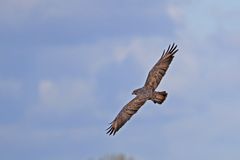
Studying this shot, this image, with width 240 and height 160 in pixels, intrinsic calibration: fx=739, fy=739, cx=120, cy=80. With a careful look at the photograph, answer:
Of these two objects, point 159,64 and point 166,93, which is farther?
point 159,64

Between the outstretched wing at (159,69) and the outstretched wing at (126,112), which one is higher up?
the outstretched wing at (159,69)

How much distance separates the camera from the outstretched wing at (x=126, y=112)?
24.3 metres

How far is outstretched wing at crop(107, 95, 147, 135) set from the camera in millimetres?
24344

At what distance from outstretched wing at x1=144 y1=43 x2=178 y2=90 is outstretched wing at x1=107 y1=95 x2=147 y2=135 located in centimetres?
165

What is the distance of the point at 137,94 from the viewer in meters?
25.5

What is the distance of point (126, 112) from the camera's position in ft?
81.3

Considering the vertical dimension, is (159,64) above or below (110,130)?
above

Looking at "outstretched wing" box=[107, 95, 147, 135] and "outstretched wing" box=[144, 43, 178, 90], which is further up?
"outstretched wing" box=[144, 43, 178, 90]

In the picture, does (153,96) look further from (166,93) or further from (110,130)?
(110,130)

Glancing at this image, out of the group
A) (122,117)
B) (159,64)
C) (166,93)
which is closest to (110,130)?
(122,117)

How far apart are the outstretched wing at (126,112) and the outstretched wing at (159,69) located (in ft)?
5.42

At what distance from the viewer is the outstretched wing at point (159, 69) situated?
26.9m

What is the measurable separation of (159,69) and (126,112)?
13.1 ft

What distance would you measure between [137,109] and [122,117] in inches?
22.3
